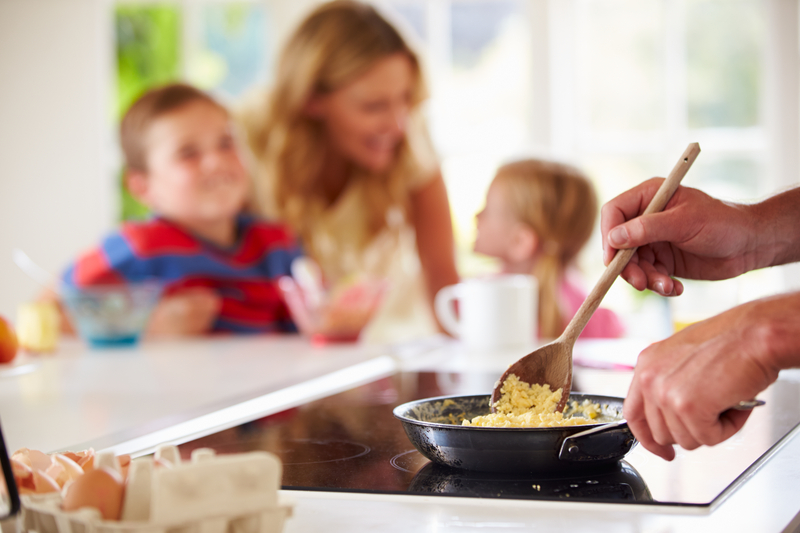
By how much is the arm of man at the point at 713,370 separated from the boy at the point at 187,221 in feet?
4.49

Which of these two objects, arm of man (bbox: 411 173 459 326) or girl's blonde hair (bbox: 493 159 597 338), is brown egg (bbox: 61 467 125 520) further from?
arm of man (bbox: 411 173 459 326)

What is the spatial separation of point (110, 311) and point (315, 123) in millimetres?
960

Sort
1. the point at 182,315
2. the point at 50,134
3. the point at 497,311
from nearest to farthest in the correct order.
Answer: the point at 497,311, the point at 182,315, the point at 50,134

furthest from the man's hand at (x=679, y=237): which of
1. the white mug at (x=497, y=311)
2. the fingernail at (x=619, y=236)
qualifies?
the white mug at (x=497, y=311)

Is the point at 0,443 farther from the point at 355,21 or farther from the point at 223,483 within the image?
the point at 355,21

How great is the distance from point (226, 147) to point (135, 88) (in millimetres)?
2504

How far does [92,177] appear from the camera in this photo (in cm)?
335

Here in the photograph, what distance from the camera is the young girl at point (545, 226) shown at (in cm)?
207

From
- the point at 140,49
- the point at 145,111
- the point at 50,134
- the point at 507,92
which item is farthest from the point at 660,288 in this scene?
the point at 140,49

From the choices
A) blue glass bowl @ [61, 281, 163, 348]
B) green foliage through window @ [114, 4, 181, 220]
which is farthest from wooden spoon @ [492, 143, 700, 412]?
green foliage through window @ [114, 4, 181, 220]

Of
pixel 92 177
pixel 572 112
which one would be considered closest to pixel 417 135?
pixel 572 112

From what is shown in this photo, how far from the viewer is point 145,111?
6.17 ft

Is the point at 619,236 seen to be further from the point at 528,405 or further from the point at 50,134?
the point at 50,134

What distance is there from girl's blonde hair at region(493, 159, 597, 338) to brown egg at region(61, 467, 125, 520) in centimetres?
169
